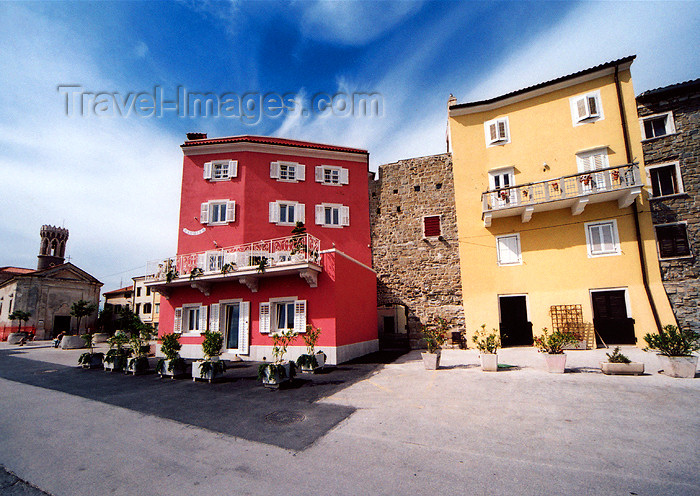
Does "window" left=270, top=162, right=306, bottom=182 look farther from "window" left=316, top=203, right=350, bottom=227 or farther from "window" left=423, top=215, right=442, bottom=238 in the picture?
"window" left=423, top=215, right=442, bottom=238

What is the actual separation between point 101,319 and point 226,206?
34.3 meters

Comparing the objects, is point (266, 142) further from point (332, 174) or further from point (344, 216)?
point (344, 216)

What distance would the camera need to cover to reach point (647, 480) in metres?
4.13

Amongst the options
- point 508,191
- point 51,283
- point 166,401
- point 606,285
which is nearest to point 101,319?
point 51,283

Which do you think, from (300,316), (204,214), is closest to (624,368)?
(300,316)

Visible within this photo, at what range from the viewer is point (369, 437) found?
5.80 meters

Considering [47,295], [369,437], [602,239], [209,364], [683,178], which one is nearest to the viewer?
[369,437]

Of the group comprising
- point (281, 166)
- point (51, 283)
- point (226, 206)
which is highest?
point (281, 166)

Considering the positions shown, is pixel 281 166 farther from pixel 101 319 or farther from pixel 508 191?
pixel 101 319

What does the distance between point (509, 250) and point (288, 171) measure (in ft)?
45.3

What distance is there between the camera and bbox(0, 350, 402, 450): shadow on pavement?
643cm

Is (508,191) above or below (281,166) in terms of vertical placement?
below

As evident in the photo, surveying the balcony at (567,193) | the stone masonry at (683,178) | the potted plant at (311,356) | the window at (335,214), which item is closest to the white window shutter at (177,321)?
the potted plant at (311,356)

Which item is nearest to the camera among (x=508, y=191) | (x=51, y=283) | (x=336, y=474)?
(x=336, y=474)
